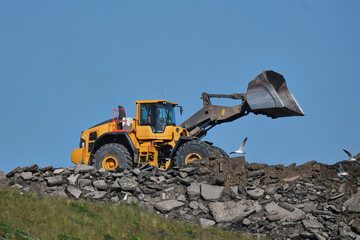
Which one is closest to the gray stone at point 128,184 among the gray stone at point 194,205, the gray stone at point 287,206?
the gray stone at point 194,205

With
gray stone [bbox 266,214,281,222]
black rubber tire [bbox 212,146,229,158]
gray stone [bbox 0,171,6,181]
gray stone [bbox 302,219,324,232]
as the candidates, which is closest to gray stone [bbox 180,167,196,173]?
black rubber tire [bbox 212,146,229,158]

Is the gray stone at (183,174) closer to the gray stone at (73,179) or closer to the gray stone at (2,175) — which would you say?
the gray stone at (73,179)

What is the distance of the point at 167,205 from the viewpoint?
21.4 m

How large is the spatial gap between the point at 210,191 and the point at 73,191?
496cm

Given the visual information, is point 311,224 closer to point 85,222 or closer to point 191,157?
point 191,157

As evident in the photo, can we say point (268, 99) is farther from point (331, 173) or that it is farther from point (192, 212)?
point (192, 212)

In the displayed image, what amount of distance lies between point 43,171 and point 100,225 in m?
7.75

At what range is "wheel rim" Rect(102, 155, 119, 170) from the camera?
2523cm

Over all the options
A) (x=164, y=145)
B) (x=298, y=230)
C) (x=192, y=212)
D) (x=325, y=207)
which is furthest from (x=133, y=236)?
(x=164, y=145)

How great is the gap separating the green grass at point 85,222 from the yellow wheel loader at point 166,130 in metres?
4.84

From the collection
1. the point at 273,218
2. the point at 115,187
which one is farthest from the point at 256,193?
the point at 115,187

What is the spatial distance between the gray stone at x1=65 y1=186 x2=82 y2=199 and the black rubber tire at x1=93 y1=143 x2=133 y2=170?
8.96ft

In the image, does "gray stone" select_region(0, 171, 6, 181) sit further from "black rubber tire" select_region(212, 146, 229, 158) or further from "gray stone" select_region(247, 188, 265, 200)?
"gray stone" select_region(247, 188, 265, 200)

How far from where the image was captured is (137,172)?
23234 mm
